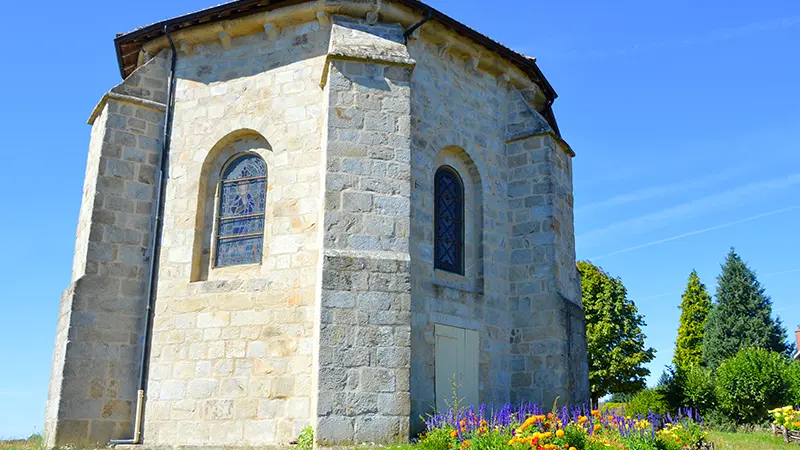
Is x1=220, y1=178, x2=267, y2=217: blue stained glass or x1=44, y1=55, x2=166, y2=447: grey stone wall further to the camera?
x1=220, y1=178, x2=267, y2=217: blue stained glass

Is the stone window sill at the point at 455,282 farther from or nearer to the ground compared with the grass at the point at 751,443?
farther from the ground

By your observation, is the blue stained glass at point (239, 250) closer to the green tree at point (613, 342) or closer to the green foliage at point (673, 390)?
the green foliage at point (673, 390)

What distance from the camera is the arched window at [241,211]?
11.1 metres

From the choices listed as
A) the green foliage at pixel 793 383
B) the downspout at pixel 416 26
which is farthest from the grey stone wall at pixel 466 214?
the green foliage at pixel 793 383

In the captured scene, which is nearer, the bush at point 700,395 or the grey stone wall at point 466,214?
the grey stone wall at point 466,214

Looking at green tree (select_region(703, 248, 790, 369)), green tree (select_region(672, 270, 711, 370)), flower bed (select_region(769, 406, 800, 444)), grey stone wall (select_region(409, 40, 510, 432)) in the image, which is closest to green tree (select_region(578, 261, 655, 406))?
green tree (select_region(703, 248, 790, 369))

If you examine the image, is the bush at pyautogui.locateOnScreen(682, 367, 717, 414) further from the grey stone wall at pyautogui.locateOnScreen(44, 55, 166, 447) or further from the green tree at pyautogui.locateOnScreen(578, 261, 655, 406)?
the grey stone wall at pyautogui.locateOnScreen(44, 55, 166, 447)

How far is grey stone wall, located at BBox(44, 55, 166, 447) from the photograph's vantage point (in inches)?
412

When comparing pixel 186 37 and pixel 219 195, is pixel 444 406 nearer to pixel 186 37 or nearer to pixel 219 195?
pixel 219 195

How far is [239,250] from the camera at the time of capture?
36.5 feet

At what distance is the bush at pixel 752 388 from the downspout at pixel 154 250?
48.9ft

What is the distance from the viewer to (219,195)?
1155 cm

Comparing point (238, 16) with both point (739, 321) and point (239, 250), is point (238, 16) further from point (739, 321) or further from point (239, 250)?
point (739, 321)

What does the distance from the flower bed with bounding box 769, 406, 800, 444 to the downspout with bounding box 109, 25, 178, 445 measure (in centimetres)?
1146
